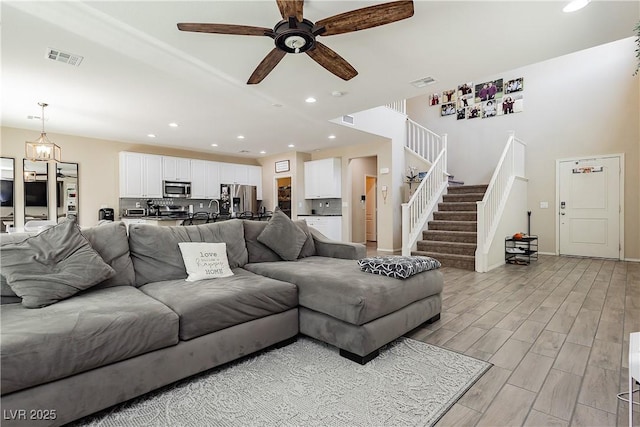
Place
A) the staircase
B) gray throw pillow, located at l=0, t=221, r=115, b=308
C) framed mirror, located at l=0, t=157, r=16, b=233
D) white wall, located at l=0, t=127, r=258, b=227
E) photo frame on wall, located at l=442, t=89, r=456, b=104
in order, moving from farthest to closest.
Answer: photo frame on wall, located at l=442, t=89, r=456, b=104
white wall, located at l=0, t=127, r=258, b=227
framed mirror, located at l=0, t=157, r=16, b=233
the staircase
gray throw pillow, located at l=0, t=221, r=115, b=308

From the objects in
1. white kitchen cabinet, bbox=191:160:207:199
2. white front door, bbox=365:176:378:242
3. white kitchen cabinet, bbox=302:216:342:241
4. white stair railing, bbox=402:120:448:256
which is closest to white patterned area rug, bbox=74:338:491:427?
white stair railing, bbox=402:120:448:256

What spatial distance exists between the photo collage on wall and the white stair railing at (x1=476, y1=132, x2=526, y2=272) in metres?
1.25

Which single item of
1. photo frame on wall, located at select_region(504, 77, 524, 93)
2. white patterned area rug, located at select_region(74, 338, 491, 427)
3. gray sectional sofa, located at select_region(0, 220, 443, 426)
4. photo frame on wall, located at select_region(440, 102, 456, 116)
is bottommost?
white patterned area rug, located at select_region(74, 338, 491, 427)

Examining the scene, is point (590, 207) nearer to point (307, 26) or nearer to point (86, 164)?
point (307, 26)

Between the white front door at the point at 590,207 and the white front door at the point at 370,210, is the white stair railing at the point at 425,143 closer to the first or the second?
the white front door at the point at 370,210

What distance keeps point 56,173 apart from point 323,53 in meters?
6.28

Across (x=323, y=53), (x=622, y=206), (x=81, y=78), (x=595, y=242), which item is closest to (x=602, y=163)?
(x=622, y=206)

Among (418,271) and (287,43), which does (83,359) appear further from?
(287,43)

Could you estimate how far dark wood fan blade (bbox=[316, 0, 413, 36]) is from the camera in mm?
2076

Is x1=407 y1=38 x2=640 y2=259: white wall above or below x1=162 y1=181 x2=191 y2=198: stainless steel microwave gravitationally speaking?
above

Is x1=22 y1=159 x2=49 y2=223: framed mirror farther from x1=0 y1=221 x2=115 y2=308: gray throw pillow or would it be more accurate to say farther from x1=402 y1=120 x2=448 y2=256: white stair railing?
x1=402 y1=120 x2=448 y2=256: white stair railing

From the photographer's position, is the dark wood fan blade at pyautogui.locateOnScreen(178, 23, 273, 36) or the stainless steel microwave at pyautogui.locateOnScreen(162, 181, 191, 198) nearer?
the dark wood fan blade at pyautogui.locateOnScreen(178, 23, 273, 36)

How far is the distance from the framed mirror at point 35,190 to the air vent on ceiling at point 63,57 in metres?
3.91

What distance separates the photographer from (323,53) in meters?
2.61
